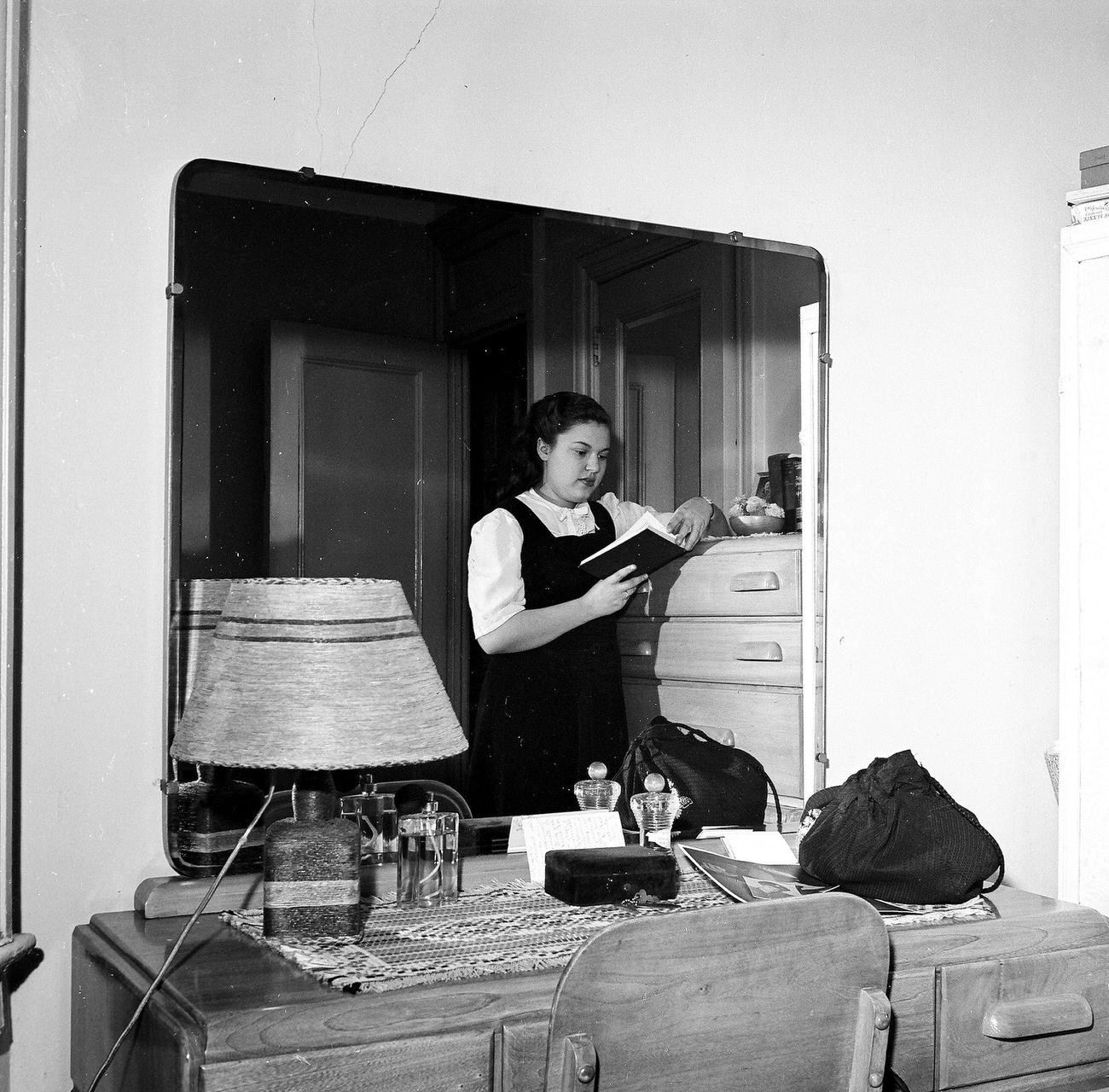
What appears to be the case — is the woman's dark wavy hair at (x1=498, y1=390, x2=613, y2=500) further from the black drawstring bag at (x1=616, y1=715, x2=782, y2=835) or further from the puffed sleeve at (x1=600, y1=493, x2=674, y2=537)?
the black drawstring bag at (x1=616, y1=715, x2=782, y2=835)

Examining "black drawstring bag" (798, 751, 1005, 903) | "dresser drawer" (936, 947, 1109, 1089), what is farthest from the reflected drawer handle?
"dresser drawer" (936, 947, 1109, 1089)

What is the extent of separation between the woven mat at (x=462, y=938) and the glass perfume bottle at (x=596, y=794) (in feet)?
0.59

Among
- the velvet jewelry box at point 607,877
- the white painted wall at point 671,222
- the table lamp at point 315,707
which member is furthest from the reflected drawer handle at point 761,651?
the table lamp at point 315,707

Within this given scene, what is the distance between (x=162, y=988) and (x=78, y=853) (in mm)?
367

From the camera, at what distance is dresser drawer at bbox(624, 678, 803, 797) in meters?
1.87

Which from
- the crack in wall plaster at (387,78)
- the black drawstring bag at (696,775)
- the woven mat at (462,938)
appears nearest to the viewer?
the woven mat at (462,938)

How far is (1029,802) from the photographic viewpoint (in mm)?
2311

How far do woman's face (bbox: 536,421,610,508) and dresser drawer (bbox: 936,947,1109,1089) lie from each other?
0.82 m

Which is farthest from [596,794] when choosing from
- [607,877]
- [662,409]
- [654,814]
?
[662,409]

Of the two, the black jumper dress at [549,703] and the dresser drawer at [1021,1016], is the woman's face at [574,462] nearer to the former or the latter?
the black jumper dress at [549,703]

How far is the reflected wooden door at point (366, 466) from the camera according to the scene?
1.63 metres

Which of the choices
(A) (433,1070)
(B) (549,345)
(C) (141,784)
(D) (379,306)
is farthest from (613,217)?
(A) (433,1070)

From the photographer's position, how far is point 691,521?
6.29 ft

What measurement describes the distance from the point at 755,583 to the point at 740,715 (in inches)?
8.5
